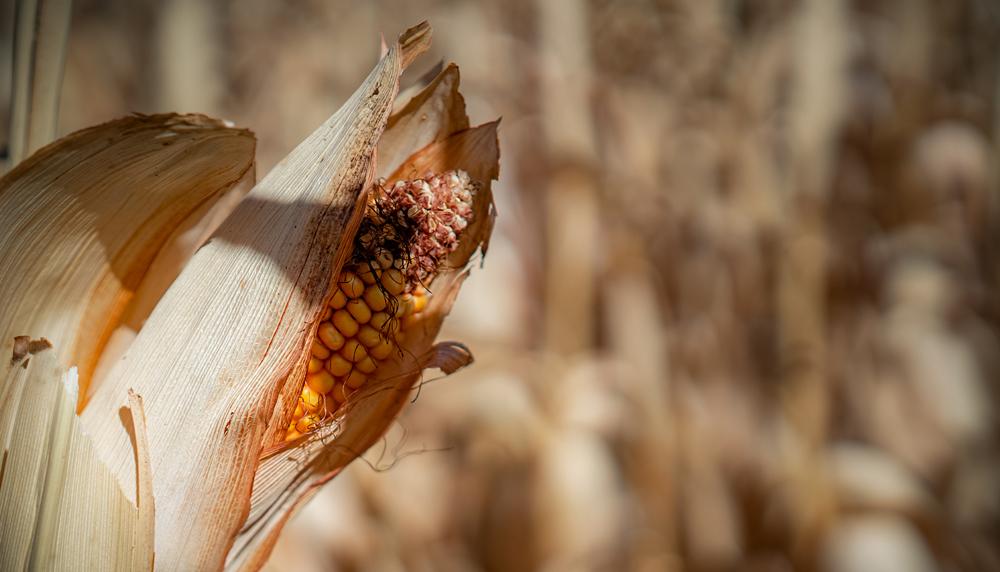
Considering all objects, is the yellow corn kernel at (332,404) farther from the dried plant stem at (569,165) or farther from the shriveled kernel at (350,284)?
the dried plant stem at (569,165)

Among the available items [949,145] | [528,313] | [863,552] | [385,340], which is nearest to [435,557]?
[528,313]

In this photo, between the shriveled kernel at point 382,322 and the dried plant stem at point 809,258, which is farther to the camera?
the dried plant stem at point 809,258

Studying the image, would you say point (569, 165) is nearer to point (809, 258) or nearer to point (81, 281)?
point (809, 258)

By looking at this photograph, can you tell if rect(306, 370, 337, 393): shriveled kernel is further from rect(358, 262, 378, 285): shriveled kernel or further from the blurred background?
the blurred background

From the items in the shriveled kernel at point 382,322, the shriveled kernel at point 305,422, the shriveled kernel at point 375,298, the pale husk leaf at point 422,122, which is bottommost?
the shriveled kernel at point 305,422

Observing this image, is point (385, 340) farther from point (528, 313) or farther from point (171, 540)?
point (528, 313)

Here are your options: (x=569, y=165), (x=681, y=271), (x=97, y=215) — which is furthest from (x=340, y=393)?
(x=681, y=271)

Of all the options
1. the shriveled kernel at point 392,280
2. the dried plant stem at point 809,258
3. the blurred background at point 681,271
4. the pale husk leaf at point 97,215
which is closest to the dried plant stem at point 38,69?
the pale husk leaf at point 97,215
